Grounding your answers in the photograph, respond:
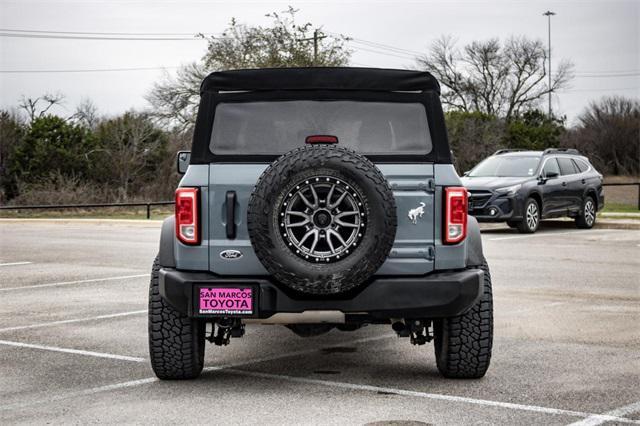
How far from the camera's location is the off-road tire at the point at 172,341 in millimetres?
6977

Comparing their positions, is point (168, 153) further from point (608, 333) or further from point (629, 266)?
point (608, 333)

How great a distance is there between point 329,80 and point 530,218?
1583 cm

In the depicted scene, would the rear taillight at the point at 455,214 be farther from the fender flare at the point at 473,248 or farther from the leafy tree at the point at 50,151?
the leafy tree at the point at 50,151

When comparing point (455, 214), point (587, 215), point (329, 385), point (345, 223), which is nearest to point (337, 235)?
point (345, 223)

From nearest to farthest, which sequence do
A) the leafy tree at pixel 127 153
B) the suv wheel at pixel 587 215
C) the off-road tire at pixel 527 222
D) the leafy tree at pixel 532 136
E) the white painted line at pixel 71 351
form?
the white painted line at pixel 71 351 < the off-road tire at pixel 527 222 < the suv wheel at pixel 587 215 < the leafy tree at pixel 127 153 < the leafy tree at pixel 532 136

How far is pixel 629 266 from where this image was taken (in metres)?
15.3

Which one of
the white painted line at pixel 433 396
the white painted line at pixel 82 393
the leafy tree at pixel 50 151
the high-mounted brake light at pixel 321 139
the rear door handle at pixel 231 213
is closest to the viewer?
the white painted line at pixel 433 396

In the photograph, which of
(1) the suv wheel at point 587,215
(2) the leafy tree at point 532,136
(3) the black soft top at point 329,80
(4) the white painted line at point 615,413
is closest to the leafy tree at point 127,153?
(2) the leafy tree at point 532,136

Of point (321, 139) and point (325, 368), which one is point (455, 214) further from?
point (325, 368)

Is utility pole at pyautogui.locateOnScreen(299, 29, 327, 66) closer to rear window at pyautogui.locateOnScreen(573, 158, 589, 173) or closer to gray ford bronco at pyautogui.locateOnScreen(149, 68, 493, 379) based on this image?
rear window at pyautogui.locateOnScreen(573, 158, 589, 173)

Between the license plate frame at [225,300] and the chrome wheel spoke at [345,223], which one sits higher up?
the chrome wheel spoke at [345,223]

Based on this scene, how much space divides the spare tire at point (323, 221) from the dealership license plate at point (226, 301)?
0.35 metres

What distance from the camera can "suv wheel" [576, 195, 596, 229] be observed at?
935 inches

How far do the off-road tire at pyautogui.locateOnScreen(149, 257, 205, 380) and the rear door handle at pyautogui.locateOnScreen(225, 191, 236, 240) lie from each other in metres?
0.70
